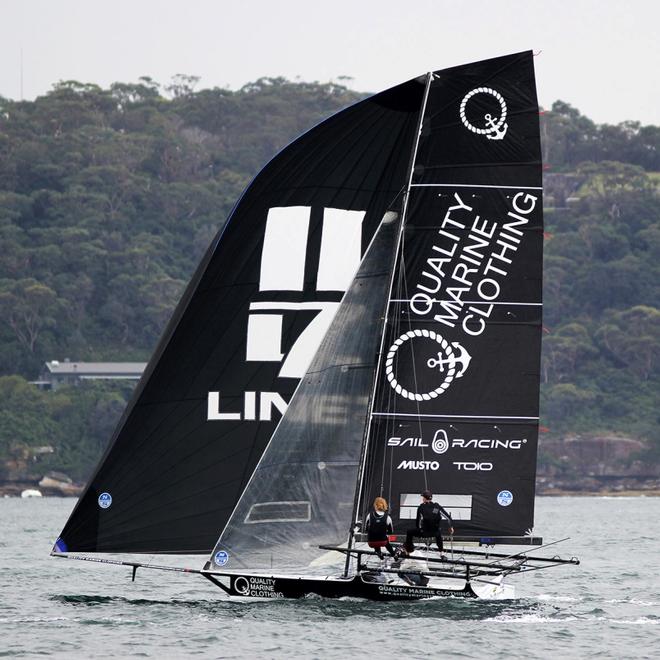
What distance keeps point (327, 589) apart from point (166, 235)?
344 feet

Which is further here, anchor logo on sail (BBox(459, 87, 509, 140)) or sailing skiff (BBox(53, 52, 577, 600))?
anchor logo on sail (BBox(459, 87, 509, 140))

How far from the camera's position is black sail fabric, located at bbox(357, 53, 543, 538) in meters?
20.8

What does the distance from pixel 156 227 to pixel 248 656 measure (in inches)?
4271

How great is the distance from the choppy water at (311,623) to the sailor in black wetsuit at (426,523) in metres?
0.80

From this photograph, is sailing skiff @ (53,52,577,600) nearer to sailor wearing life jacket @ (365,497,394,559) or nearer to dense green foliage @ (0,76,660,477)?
sailor wearing life jacket @ (365,497,394,559)

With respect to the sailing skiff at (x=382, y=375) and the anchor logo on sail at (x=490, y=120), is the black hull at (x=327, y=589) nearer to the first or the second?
the sailing skiff at (x=382, y=375)

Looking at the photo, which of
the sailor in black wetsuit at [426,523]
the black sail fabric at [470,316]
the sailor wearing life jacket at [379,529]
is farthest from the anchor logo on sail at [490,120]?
the sailor wearing life jacket at [379,529]

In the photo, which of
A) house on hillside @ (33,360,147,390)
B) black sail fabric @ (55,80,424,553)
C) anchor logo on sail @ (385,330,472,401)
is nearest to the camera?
black sail fabric @ (55,80,424,553)

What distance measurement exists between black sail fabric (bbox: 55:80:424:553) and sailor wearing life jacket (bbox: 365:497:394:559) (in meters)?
1.70

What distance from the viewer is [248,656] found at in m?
18.3

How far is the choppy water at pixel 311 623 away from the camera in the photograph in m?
18.9

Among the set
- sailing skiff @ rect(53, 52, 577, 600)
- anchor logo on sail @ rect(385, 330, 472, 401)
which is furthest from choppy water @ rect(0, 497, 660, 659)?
anchor logo on sail @ rect(385, 330, 472, 401)

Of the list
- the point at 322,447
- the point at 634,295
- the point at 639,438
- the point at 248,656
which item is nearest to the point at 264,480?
the point at 322,447

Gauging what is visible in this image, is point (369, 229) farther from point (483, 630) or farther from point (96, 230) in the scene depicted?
point (96, 230)
